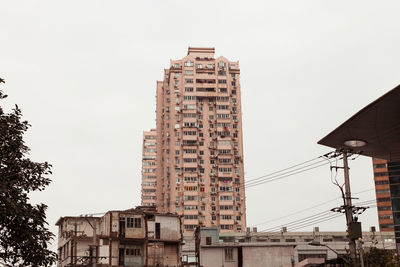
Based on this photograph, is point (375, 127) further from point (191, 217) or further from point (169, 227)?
point (191, 217)

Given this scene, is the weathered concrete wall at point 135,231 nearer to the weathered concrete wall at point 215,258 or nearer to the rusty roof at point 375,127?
the weathered concrete wall at point 215,258

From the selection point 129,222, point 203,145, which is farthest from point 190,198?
point 129,222

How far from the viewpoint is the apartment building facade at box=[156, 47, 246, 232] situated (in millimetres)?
148750

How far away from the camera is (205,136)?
6186 inches

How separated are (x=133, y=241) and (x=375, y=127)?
134 feet

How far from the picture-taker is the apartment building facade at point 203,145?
149 m

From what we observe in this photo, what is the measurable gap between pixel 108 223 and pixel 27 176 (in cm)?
4678

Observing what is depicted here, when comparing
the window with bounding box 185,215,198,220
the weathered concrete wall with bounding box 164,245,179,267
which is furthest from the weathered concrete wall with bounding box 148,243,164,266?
the window with bounding box 185,215,198,220

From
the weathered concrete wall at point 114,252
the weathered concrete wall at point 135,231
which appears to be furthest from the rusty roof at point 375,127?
the weathered concrete wall at point 114,252

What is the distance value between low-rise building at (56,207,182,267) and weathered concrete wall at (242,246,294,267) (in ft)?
35.1

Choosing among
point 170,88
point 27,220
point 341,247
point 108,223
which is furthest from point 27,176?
point 170,88

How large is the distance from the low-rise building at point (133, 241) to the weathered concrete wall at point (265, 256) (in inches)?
421

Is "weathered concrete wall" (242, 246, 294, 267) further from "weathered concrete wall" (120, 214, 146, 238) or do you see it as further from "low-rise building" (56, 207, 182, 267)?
"weathered concrete wall" (120, 214, 146, 238)

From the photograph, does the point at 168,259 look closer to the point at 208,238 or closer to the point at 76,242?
the point at 208,238
